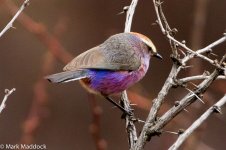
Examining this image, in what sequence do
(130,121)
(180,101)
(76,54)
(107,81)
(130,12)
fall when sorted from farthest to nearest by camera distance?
(76,54) < (107,81) < (130,12) < (130,121) < (180,101)

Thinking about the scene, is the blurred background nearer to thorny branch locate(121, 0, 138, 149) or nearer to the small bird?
the small bird

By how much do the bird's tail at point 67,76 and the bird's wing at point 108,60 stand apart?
61 mm

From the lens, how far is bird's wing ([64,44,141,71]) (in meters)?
4.83

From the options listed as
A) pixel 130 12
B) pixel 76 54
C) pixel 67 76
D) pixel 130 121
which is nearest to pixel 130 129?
pixel 130 121

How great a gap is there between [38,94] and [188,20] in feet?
13.6

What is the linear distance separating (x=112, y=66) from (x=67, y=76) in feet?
1.93

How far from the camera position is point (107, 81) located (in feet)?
16.1

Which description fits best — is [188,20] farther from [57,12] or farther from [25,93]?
[25,93]

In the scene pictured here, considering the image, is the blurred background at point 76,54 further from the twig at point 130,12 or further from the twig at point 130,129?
the twig at point 130,129

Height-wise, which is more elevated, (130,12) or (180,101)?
(130,12)

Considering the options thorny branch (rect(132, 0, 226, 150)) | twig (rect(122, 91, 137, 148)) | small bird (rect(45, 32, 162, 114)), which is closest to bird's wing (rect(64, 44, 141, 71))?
small bird (rect(45, 32, 162, 114))

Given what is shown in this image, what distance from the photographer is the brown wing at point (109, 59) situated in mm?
4840

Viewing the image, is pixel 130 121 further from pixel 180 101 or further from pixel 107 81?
pixel 180 101

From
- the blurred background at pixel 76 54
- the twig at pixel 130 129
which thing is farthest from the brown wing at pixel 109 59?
the blurred background at pixel 76 54
